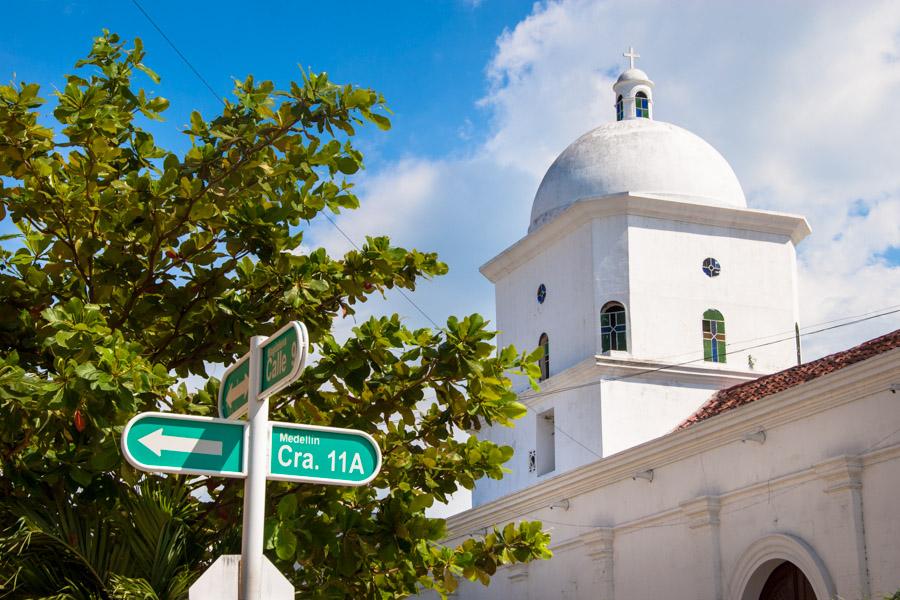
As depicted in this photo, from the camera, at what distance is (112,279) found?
28.8ft

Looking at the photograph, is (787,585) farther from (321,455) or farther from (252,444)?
(252,444)

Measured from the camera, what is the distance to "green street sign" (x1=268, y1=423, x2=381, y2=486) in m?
5.21

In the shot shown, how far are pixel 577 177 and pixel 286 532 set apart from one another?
1803cm

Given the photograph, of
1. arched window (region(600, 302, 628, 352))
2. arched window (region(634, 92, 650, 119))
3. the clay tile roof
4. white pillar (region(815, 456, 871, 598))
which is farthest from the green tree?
arched window (region(634, 92, 650, 119))

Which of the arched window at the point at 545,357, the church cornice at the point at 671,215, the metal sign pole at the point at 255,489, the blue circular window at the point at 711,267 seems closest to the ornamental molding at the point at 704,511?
the arched window at the point at 545,357

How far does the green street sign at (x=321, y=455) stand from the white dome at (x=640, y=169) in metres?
19.1

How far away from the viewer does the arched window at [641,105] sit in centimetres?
2656

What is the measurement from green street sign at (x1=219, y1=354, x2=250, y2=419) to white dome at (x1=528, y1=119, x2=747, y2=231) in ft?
62.5

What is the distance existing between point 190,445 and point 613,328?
61.2 ft

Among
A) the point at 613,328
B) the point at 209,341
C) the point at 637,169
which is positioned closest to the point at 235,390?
the point at 209,341

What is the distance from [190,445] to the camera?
16.7 feet

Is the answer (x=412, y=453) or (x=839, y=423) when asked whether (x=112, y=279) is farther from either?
(x=839, y=423)

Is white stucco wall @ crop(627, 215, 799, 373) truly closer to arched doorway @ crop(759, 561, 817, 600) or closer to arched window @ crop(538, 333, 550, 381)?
arched window @ crop(538, 333, 550, 381)

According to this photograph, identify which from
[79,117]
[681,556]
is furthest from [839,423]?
[79,117]
